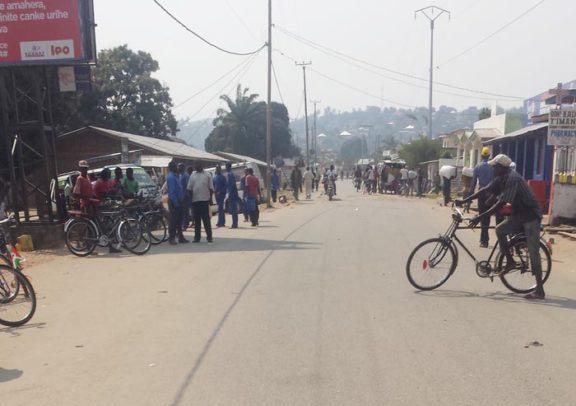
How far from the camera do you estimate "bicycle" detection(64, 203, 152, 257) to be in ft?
40.8

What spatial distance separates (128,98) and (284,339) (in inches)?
1737

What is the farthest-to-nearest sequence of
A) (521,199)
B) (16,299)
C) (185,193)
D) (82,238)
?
(185,193), (82,238), (521,199), (16,299)

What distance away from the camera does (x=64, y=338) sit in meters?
6.39

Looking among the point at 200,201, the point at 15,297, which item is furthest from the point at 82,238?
the point at 15,297

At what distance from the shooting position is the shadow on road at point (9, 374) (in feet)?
17.1

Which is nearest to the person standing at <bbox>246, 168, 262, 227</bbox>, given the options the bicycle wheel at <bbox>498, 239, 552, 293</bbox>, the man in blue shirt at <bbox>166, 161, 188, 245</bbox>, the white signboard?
the man in blue shirt at <bbox>166, 161, 188, 245</bbox>

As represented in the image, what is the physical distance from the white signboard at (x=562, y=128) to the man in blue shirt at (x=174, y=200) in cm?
826

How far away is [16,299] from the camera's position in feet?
23.0

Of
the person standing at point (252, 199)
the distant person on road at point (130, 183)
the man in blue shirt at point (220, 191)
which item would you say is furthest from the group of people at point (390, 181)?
the distant person on road at point (130, 183)

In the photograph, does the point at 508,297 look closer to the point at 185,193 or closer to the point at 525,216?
the point at 525,216

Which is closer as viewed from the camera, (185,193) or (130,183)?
(130,183)

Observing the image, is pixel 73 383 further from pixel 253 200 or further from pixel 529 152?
pixel 529 152

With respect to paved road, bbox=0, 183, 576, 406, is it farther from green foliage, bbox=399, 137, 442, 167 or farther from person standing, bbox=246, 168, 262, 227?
green foliage, bbox=399, 137, 442, 167

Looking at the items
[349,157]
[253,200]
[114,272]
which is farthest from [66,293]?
[349,157]
